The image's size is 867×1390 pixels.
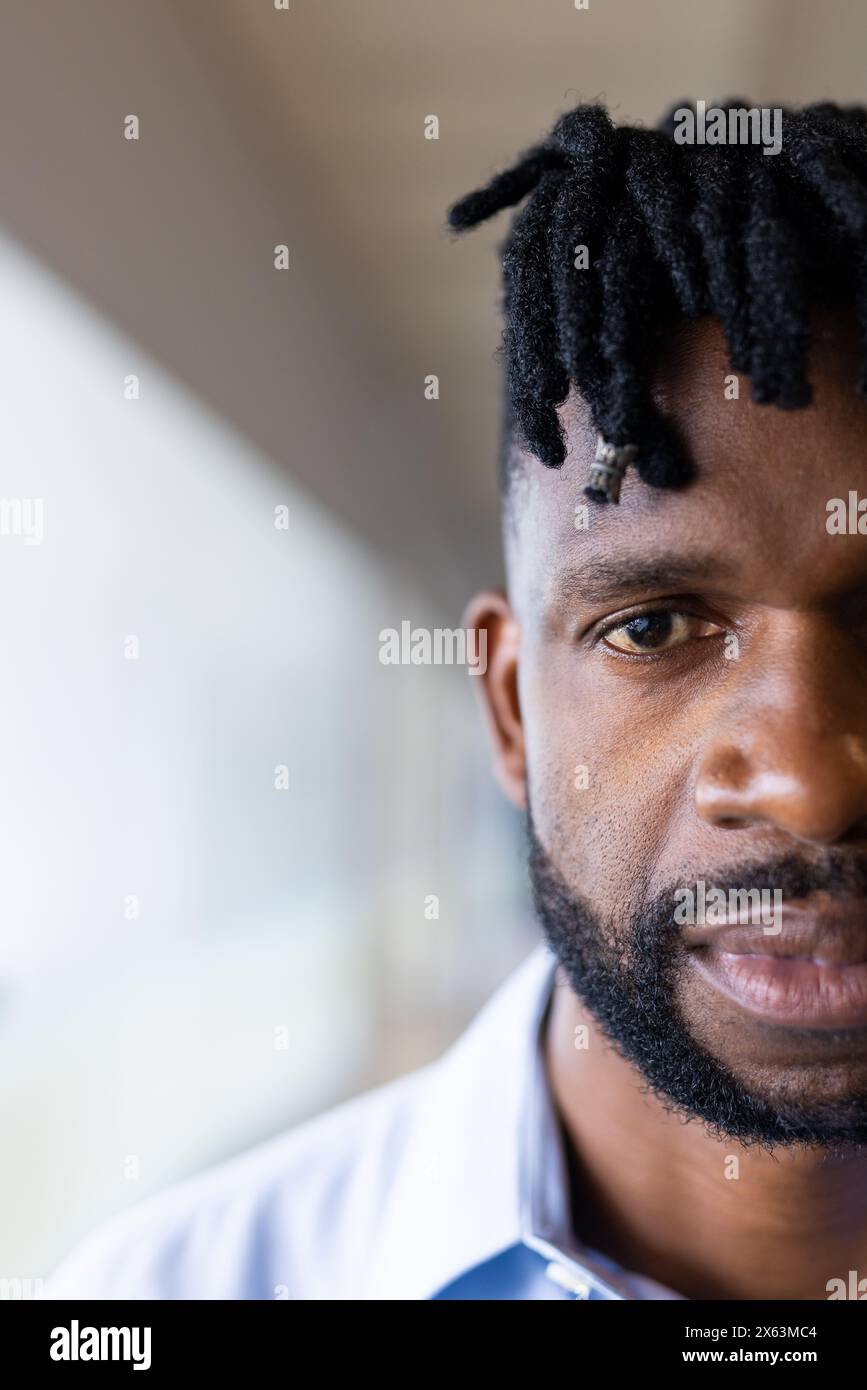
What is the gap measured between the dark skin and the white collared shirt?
0.25ft

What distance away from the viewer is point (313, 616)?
4.52 meters

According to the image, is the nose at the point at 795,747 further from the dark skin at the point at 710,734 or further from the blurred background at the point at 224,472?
the blurred background at the point at 224,472

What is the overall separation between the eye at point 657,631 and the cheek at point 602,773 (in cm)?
3

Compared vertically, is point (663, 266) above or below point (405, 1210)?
above

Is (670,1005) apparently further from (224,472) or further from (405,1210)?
(224,472)

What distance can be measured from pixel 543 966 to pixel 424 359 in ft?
8.71

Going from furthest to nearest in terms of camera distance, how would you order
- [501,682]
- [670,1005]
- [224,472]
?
[224,472] < [501,682] < [670,1005]

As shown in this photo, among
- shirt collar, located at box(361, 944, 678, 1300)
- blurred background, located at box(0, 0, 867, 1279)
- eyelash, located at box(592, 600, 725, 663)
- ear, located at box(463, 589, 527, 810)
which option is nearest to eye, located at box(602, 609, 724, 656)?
eyelash, located at box(592, 600, 725, 663)

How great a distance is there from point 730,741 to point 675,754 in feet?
0.22

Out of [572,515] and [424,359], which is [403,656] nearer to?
[424,359]

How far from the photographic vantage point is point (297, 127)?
232 cm

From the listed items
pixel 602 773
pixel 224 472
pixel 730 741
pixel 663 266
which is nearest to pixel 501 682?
pixel 602 773

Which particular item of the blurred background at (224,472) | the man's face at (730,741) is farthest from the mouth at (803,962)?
the blurred background at (224,472)

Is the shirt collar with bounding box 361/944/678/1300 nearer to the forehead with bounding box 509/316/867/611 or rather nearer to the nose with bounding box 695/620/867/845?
the nose with bounding box 695/620/867/845
